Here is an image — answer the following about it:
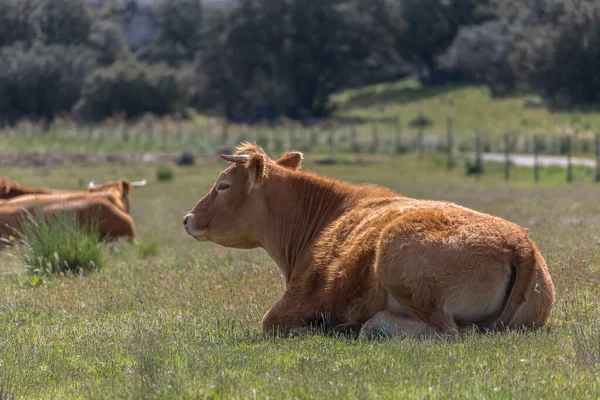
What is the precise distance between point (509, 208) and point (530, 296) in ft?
43.3

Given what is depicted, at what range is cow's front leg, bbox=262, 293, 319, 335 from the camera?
307 inches

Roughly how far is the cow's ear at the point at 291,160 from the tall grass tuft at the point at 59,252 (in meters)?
3.74

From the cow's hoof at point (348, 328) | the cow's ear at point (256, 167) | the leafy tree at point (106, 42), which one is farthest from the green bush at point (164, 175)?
the leafy tree at point (106, 42)

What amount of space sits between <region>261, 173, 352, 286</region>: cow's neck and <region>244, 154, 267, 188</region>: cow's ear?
0.65 feet

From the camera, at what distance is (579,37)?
78.7 m

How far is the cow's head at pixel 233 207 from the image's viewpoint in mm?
8727

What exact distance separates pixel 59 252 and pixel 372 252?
5.72 metres

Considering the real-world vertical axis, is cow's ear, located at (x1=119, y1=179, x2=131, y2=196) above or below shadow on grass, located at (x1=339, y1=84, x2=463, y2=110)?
above

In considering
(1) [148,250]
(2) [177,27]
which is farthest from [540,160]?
(2) [177,27]

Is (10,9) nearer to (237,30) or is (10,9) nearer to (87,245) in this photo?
(237,30)

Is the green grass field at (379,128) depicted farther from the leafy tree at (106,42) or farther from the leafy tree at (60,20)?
the leafy tree at (106,42)

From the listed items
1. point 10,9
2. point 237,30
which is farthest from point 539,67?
point 10,9

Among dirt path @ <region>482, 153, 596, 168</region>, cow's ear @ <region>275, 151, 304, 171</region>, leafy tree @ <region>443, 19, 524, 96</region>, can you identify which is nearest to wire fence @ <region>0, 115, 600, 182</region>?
dirt path @ <region>482, 153, 596, 168</region>

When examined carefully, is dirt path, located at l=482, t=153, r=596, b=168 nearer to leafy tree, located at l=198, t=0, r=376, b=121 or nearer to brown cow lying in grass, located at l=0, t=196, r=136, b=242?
brown cow lying in grass, located at l=0, t=196, r=136, b=242
